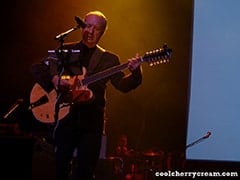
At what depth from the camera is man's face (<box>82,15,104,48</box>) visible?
4.27 metres

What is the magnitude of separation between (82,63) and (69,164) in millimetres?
860

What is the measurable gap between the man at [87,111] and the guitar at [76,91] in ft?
0.11

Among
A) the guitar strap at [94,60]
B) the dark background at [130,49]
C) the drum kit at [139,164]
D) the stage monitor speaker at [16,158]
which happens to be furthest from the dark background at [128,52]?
the stage monitor speaker at [16,158]

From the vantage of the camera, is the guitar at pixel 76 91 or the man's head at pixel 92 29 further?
the man's head at pixel 92 29

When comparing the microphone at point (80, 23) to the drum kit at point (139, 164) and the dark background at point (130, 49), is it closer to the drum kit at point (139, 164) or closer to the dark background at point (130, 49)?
the drum kit at point (139, 164)

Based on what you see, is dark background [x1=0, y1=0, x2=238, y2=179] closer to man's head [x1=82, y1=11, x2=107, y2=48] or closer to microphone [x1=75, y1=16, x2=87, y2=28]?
man's head [x1=82, y1=11, x2=107, y2=48]

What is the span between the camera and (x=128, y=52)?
7.04 metres

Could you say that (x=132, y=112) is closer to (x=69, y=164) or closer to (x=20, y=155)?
(x=69, y=164)

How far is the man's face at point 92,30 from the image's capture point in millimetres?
4266

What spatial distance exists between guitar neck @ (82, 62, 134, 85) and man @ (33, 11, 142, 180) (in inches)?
1.2

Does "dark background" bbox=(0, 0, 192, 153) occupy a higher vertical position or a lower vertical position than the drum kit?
higher

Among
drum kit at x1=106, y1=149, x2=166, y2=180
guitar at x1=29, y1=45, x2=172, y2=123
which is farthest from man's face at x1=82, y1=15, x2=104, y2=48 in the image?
drum kit at x1=106, y1=149, x2=166, y2=180

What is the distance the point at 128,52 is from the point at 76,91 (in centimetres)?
298

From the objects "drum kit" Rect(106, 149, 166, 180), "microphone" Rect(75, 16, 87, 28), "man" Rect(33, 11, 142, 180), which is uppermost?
"microphone" Rect(75, 16, 87, 28)
